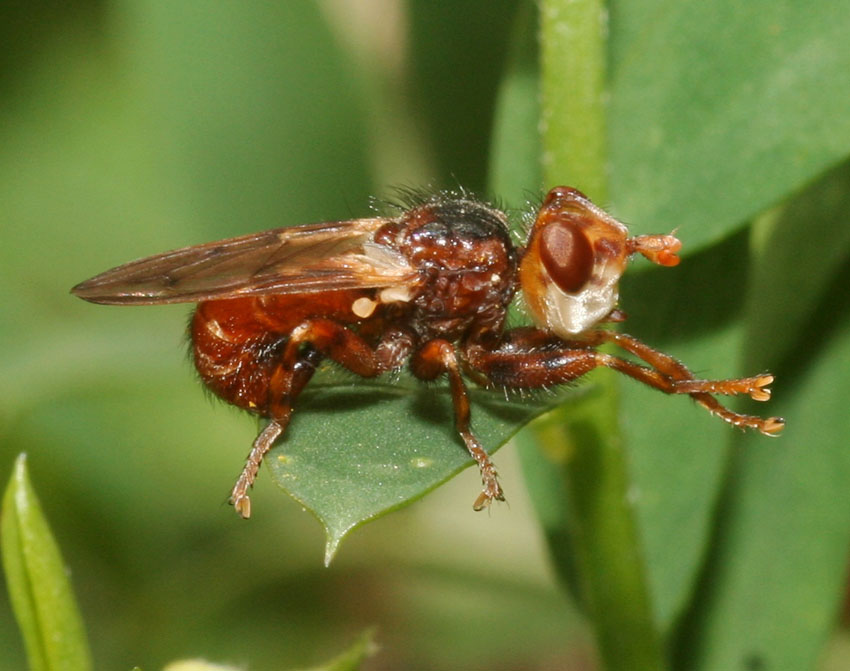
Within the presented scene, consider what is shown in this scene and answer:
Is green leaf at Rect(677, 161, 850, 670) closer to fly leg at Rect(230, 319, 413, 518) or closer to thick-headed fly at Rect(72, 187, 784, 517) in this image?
thick-headed fly at Rect(72, 187, 784, 517)

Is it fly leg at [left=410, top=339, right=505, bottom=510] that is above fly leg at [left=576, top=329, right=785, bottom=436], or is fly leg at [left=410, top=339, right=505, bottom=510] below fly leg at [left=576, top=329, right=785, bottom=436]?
below

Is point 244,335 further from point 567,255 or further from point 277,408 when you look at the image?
point 567,255

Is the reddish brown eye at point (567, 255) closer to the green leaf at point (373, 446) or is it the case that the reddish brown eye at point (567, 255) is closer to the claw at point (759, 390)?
the green leaf at point (373, 446)

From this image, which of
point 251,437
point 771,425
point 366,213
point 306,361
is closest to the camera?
point 771,425

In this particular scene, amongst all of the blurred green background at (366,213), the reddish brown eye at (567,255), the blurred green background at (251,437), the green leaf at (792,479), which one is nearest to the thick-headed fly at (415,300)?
the reddish brown eye at (567,255)

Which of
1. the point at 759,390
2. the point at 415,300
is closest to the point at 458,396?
the point at 415,300

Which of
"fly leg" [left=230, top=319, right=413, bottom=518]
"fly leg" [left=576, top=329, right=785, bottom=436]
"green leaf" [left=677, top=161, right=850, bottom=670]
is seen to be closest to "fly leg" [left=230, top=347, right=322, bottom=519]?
"fly leg" [left=230, top=319, right=413, bottom=518]

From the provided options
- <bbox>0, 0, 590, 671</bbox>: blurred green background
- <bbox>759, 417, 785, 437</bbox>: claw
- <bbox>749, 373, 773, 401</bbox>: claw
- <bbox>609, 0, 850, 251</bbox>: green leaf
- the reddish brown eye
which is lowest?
<bbox>0, 0, 590, 671</bbox>: blurred green background

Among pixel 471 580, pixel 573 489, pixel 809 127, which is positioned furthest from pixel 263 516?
pixel 809 127
